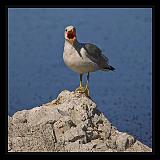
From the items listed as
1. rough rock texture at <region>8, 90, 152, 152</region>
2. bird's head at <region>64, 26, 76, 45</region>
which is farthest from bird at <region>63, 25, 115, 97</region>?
rough rock texture at <region>8, 90, 152, 152</region>

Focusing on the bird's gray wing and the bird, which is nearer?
the bird

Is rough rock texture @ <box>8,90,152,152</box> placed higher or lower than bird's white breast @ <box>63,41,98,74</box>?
lower

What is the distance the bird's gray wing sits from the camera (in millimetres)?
6477

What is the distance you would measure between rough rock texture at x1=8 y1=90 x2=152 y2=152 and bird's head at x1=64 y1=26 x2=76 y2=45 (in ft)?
2.03

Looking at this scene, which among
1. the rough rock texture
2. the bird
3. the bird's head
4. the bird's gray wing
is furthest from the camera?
the bird's gray wing

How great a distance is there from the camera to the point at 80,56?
6391mm

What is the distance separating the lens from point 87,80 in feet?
21.7

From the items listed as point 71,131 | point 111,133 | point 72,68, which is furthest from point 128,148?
point 72,68

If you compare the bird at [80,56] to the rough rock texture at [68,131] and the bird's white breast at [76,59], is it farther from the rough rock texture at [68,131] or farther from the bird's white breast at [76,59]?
the rough rock texture at [68,131]

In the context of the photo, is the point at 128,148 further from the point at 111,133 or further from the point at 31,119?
the point at 31,119

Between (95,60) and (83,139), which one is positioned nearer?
(83,139)

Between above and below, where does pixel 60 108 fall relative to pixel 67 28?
below

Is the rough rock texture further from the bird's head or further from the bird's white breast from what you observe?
the bird's head

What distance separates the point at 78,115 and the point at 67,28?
0.92 meters
